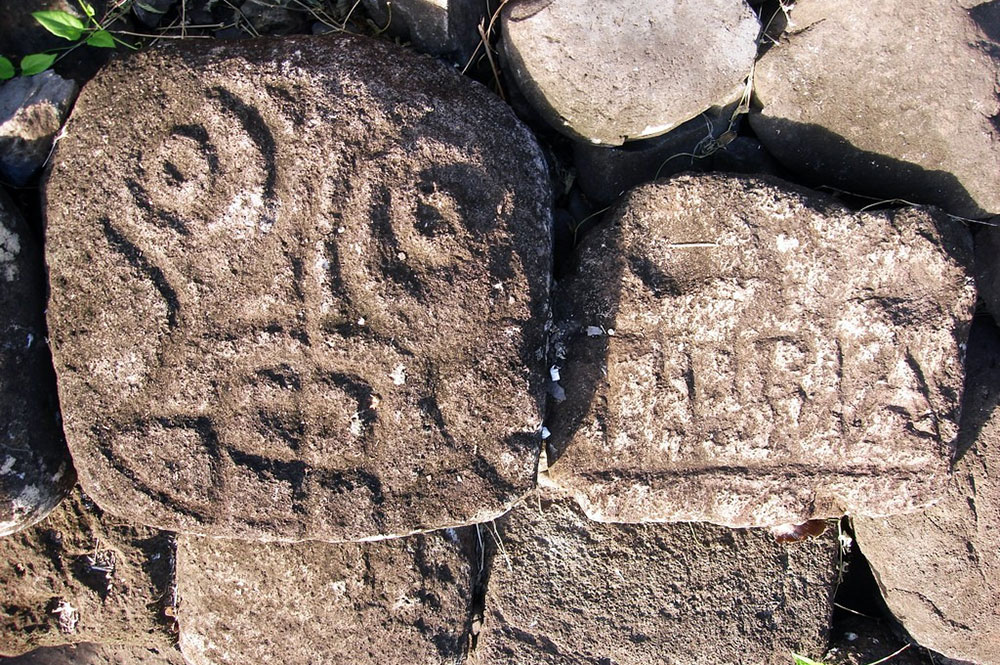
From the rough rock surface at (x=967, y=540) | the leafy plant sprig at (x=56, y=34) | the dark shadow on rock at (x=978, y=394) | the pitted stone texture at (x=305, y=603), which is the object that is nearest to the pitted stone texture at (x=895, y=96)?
the dark shadow on rock at (x=978, y=394)

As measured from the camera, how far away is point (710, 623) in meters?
1.89

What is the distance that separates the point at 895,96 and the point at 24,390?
218 centimetres

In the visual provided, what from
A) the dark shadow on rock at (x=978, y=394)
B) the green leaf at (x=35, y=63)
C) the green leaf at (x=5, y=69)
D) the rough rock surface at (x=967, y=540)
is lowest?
the rough rock surface at (x=967, y=540)

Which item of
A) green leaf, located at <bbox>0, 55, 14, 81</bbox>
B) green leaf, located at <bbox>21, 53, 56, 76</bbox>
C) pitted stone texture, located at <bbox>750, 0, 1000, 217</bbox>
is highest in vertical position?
pitted stone texture, located at <bbox>750, 0, 1000, 217</bbox>

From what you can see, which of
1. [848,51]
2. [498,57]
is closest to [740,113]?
[848,51]

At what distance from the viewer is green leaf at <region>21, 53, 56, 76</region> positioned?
157 cm

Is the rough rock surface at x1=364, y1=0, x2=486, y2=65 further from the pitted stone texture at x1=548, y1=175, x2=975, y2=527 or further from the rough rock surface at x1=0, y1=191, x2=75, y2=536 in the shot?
the rough rock surface at x1=0, y1=191, x2=75, y2=536

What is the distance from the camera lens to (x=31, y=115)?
5.23 feet

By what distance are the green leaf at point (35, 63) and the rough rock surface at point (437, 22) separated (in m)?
0.75

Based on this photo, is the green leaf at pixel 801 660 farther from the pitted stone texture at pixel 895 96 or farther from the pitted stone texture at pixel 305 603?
the pitted stone texture at pixel 895 96

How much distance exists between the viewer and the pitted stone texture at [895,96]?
1665mm

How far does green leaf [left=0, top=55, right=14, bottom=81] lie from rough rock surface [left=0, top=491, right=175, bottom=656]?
102cm

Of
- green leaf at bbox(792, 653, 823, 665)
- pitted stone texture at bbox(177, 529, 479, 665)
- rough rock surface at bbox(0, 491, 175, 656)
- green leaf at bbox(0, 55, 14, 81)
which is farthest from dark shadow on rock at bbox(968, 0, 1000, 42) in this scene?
rough rock surface at bbox(0, 491, 175, 656)

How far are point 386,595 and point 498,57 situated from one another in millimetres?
1410
